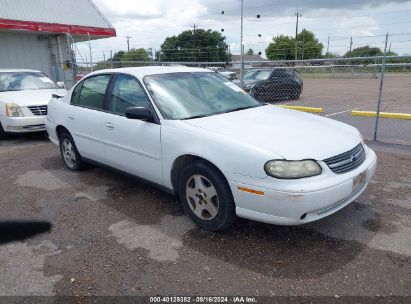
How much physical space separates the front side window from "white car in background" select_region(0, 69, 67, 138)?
3546 millimetres

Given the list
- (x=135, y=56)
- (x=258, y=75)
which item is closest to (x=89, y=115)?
(x=258, y=75)

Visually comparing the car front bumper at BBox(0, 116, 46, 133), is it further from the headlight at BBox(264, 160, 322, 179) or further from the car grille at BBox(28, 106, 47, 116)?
the headlight at BBox(264, 160, 322, 179)

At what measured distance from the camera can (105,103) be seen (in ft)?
15.0

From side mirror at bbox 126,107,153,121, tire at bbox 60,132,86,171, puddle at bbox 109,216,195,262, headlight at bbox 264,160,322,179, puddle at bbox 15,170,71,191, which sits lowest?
puddle at bbox 15,170,71,191

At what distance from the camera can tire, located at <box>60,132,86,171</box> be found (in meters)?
5.38

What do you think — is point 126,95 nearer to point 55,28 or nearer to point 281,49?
point 55,28

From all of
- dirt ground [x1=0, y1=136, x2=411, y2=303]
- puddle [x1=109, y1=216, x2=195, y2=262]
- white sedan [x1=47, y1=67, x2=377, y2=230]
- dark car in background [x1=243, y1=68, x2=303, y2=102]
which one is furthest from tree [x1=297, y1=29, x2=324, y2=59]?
puddle [x1=109, y1=216, x2=195, y2=262]

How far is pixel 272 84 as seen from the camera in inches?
526

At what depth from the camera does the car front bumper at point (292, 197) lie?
2.91 meters

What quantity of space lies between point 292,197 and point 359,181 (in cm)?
86

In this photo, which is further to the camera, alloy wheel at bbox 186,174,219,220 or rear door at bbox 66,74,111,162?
rear door at bbox 66,74,111,162

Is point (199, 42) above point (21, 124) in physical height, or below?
above

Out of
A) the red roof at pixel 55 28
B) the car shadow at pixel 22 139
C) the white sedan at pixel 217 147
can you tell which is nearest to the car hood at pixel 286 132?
the white sedan at pixel 217 147

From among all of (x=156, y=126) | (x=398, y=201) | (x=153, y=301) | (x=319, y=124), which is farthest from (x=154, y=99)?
(x=398, y=201)
